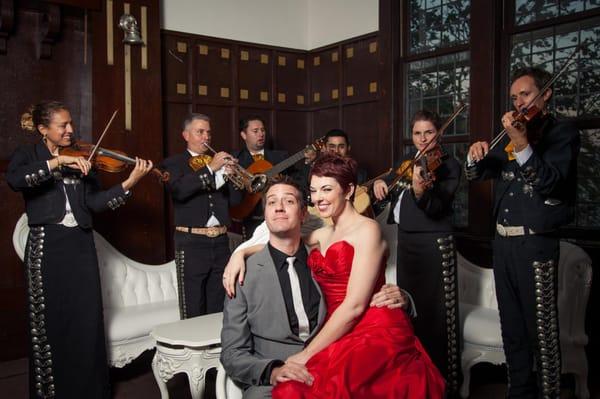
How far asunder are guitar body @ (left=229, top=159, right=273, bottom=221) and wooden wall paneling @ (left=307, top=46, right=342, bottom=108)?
135cm

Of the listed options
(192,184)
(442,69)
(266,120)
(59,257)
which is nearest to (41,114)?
(59,257)

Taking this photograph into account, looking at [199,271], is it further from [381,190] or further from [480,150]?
[480,150]

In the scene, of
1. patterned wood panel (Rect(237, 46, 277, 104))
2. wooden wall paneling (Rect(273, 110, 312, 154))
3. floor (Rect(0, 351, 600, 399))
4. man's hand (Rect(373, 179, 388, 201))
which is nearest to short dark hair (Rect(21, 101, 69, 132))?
floor (Rect(0, 351, 600, 399))

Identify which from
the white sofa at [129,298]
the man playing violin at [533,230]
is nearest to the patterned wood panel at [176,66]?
the white sofa at [129,298]

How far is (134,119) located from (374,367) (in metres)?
3.08

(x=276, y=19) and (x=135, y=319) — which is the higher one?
(x=276, y=19)

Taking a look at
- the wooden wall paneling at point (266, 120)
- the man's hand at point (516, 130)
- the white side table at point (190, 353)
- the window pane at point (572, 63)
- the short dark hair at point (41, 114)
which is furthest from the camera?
the wooden wall paneling at point (266, 120)

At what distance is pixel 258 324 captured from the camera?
210 centimetres

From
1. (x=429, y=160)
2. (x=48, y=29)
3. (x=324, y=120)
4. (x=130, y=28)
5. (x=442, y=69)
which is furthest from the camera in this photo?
(x=324, y=120)

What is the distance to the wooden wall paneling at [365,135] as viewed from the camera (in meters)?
4.88

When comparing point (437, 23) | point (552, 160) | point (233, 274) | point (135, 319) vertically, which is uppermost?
point (437, 23)

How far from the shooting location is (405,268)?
3.24 metres

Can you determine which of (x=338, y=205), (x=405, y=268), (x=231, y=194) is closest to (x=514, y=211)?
(x=405, y=268)

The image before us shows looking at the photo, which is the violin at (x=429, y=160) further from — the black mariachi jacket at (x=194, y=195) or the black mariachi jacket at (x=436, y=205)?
the black mariachi jacket at (x=194, y=195)
